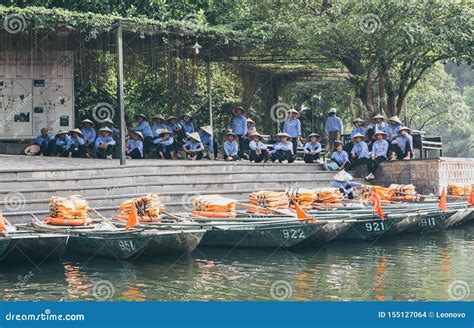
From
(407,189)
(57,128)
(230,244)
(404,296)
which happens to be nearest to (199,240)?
(230,244)

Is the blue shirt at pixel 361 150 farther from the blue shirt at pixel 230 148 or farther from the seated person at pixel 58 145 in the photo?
the seated person at pixel 58 145

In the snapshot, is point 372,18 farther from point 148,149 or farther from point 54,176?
point 54,176

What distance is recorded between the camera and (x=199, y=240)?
14.2 meters

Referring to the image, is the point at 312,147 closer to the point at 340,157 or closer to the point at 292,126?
the point at 340,157

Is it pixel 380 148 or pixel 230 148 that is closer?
pixel 380 148

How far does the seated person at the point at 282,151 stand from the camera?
814 inches

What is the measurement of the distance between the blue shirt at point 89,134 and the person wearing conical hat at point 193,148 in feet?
6.65

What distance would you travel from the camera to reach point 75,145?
65.6 ft

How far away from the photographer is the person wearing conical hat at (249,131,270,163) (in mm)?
20422

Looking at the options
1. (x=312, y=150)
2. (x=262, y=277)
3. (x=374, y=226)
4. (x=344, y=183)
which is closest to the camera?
(x=262, y=277)

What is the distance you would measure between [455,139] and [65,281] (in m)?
40.0

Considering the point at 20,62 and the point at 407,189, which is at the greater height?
the point at 20,62

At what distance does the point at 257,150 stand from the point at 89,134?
3.74 metres

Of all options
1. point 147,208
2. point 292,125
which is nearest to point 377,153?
point 292,125
